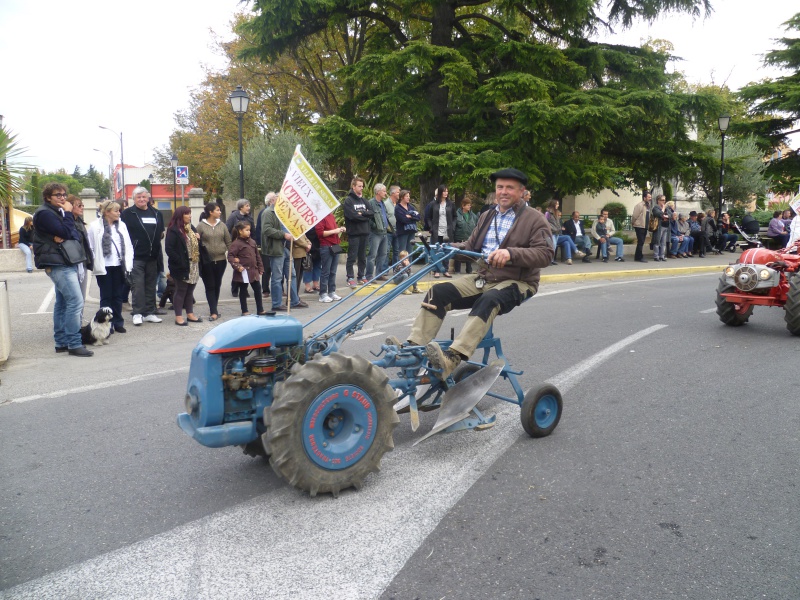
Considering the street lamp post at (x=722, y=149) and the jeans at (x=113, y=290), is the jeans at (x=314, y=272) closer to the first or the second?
the jeans at (x=113, y=290)

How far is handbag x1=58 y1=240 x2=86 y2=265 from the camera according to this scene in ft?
26.7

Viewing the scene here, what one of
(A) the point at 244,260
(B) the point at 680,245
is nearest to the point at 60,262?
(A) the point at 244,260

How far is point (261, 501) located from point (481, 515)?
1.36 m

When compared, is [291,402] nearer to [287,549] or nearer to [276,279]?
[287,549]

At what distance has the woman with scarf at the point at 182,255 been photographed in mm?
10055

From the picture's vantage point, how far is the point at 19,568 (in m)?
3.37

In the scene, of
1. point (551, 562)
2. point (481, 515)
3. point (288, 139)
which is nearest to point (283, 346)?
point (481, 515)

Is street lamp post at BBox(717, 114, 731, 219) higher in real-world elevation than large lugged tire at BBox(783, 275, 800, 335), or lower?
higher

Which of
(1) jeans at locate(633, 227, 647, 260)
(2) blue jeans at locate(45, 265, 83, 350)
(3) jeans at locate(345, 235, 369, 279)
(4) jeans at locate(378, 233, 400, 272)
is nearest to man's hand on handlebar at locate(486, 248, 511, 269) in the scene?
(2) blue jeans at locate(45, 265, 83, 350)

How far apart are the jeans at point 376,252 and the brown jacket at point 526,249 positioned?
810 cm

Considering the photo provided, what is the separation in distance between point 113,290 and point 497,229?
6.61 m

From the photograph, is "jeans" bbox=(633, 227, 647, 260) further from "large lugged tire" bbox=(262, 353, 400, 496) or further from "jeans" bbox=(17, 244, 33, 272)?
"large lugged tire" bbox=(262, 353, 400, 496)

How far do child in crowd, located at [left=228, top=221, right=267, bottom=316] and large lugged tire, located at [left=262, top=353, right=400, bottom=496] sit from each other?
6855mm

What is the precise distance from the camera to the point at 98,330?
8852mm
